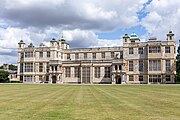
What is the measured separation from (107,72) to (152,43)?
14.1 meters

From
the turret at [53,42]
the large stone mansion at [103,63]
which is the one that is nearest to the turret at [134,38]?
the large stone mansion at [103,63]

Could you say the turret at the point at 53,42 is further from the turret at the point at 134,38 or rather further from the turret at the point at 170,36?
the turret at the point at 170,36

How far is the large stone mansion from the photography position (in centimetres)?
6519

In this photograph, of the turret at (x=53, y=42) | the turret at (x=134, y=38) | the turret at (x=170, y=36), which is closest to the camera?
the turret at (x=170, y=36)

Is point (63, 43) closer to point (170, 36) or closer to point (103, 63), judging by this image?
point (103, 63)

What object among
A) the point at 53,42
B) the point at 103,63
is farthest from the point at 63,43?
the point at 103,63

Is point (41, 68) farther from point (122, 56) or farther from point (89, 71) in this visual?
point (122, 56)

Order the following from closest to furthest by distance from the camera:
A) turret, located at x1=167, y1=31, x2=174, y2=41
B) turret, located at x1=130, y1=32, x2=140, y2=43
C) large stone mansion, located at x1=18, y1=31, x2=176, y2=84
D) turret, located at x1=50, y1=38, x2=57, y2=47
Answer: large stone mansion, located at x1=18, y1=31, x2=176, y2=84
turret, located at x1=167, y1=31, x2=174, y2=41
turret, located at x1=130, y1=32, x2=140, y2=43
turret, located at x1=50, y1=38, x2=57, y2=47

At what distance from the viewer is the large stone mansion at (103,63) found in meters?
65.2

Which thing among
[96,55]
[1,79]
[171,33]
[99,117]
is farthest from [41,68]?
[99,117]

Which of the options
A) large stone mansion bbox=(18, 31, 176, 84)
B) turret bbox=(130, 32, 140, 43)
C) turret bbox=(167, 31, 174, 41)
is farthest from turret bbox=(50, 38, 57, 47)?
turret bbox=(167, 31, 174, 41)

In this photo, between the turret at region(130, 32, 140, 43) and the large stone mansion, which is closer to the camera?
the large stone mansion

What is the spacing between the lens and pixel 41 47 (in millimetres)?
79188

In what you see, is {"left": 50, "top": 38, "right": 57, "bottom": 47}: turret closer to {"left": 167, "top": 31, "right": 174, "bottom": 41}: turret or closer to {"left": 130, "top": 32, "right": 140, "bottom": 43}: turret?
{"left": 130, "top": 32, "right": 140, "bottom": 43}: turret
